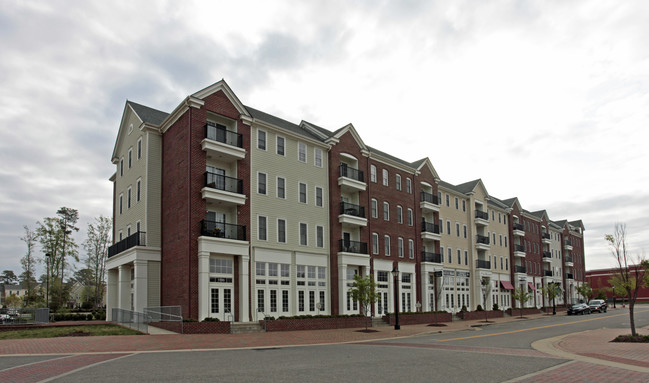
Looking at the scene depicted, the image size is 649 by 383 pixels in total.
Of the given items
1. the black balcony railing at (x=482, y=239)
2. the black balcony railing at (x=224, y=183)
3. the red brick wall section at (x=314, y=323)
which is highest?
the black balcony railing at (x=224, y=183)

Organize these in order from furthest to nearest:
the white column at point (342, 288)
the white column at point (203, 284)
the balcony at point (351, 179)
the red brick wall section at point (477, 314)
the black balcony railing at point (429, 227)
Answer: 1. the black balcony railing at point (429, 227)
2. the red brick wall section at point (477, 314)
3. the balcony at point (351, 179)
4. the white column at point (342, 288)
5. the white column at point (203, 284)

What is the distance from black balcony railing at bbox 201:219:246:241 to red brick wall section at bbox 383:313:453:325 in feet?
45.4

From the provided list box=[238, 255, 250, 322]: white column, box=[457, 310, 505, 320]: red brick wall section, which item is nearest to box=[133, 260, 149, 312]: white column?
box=[238, 255, 250, 322]: white column

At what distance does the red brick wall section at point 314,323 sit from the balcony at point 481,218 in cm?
2920

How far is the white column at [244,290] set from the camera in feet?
99.1

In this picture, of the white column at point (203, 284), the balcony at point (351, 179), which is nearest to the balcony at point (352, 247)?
the balcony at point (351, 179)

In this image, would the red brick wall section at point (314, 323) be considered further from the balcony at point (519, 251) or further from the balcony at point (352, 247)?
the balcony at point (519, 251)

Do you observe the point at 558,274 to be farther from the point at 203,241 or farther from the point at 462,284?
the point at 203,241

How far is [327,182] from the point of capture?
38.5m

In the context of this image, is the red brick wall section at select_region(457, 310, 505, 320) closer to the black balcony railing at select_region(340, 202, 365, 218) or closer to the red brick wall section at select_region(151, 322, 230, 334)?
the black balcony railing at select_region(340, 202, 365, 218)

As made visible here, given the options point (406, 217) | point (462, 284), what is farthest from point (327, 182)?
point (462, 284)

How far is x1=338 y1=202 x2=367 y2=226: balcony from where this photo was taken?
3853cm

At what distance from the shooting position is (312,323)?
30203 mm

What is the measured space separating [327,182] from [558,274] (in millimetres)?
Answer: 60204
